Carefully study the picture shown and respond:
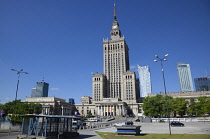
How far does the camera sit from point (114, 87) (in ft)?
527

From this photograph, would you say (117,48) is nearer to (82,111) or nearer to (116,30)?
(116,30)

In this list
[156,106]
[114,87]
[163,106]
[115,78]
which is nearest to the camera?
[163,106]

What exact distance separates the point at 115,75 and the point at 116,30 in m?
55.6

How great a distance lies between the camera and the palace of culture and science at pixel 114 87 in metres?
144

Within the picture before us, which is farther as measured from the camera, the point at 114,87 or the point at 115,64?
the point at 115,64

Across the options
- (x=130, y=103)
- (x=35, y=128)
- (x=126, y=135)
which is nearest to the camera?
(x=35, y=128)

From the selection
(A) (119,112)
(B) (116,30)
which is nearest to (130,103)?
(A) (119,112)

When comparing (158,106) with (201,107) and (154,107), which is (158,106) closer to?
(154,107)

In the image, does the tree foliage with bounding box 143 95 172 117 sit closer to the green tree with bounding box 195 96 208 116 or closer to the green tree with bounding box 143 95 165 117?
the green tree with bounding box 143 95 165 117

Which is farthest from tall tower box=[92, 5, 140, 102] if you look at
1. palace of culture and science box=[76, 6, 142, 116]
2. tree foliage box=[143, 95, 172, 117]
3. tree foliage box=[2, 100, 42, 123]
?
tree foliage box=[2, 100, 42, 123]

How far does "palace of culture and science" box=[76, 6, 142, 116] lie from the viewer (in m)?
144

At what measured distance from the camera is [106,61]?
168m

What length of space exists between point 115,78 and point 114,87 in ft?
30.1

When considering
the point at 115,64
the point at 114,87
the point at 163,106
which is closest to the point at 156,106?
the point at 163,106
